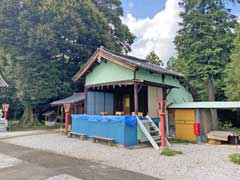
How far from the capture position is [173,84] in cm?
1570

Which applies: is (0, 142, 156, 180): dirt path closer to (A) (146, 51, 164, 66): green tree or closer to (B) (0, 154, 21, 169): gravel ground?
(B) (0, 154, 21, 169): gravel ground

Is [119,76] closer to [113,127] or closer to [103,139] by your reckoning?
[113,127]

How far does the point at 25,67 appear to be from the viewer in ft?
67.5

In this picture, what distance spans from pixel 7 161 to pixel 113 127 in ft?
16.7

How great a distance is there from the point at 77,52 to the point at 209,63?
12.3m

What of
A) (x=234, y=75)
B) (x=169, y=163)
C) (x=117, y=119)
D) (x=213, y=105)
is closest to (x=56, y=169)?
(x=169, y=163)

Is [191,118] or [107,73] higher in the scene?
[107,73]

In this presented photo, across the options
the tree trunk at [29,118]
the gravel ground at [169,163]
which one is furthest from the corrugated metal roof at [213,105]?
the tree trunk at [29,118]

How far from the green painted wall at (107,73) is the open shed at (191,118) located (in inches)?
142

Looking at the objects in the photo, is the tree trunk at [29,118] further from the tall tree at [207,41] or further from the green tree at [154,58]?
the green tree at [154,58]

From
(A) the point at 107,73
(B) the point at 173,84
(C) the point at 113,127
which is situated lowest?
(C) the point at 113,127

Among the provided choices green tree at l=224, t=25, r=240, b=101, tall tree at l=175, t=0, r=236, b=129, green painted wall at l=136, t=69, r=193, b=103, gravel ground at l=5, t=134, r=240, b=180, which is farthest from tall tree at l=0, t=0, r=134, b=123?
gravel ground at l=5, t=134, r=240, b=180

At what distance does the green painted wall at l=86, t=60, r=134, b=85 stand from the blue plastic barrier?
8.04ft

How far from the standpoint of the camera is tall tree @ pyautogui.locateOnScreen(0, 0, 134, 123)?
776 inches
